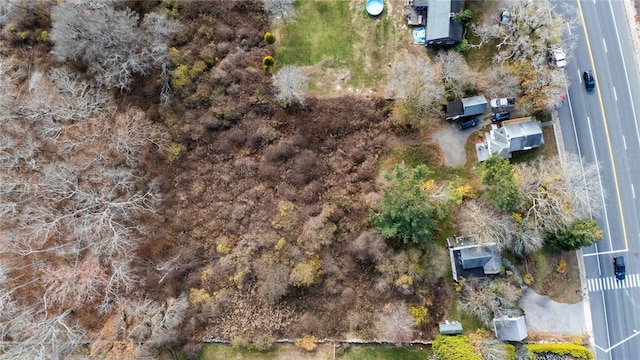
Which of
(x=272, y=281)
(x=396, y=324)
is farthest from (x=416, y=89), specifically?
(x=272, y=281)

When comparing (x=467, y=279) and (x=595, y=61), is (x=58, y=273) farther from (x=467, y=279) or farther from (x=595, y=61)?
(x=595, y=61)

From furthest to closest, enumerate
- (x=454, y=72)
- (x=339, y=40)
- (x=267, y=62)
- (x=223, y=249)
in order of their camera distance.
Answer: (x=339, y=40) < (x=267, y=62) < (x=223, y=249) < (x=454, y=72)

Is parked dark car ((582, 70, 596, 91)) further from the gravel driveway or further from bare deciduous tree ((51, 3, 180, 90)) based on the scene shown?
bare deciduous tree ((51, 3, 180, 90))

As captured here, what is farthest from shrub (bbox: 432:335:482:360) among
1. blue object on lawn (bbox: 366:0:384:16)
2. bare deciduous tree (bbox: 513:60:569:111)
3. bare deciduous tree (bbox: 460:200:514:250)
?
blue object on lawn (bbox: 366:0:384:16)

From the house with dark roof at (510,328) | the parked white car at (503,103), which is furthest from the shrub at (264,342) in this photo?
the parked white car at (503,103)

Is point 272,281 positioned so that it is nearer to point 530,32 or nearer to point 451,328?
point 451,328

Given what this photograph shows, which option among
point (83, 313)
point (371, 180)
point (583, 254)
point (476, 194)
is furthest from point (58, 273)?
point (583, 254)
